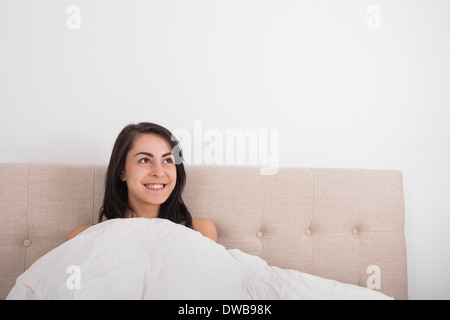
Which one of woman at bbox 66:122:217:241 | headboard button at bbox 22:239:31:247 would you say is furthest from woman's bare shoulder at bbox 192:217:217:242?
headboard button at bbox 22:239:31:247

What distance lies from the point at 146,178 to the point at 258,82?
25.7 inches

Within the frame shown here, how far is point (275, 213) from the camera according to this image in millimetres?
1118

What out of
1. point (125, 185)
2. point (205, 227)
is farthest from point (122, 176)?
point (205, 227)

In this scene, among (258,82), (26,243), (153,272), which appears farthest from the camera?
(258,82)

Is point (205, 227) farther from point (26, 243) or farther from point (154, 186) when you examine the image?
point (26, 243)

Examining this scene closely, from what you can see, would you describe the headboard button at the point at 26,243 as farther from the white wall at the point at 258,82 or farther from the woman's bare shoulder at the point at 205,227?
the woman's bare shoulder at the point at 205,227

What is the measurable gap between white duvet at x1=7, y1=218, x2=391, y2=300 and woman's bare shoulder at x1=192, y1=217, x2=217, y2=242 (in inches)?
6.2

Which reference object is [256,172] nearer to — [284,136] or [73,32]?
[284,136]

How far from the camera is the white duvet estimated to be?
68cm

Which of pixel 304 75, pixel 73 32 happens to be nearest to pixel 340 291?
pixel 304 75

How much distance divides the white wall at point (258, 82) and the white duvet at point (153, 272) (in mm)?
525

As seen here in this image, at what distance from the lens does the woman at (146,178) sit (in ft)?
3.34

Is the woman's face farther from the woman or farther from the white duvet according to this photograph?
the white duvet
